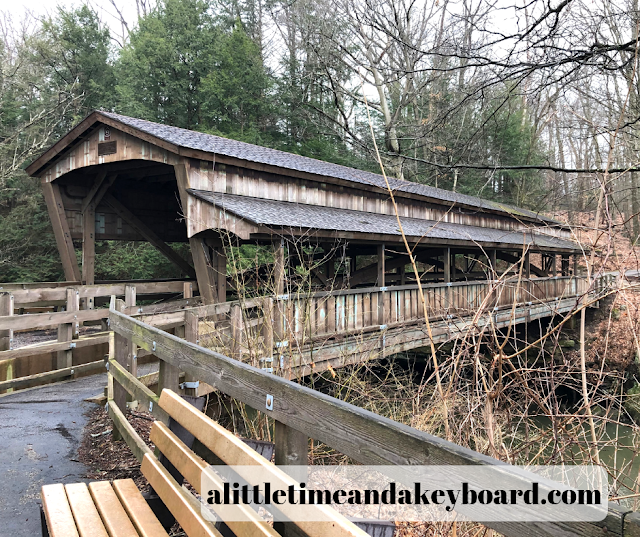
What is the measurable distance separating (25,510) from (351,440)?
2.95m

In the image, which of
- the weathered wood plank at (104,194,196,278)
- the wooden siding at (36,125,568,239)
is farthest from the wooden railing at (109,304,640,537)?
the weathered wood plank at (104,194,196,278)

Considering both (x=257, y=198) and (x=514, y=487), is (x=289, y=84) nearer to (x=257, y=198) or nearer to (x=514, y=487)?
(x=257, y=198)

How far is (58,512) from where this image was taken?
2461 millimetres

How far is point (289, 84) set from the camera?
28203mm

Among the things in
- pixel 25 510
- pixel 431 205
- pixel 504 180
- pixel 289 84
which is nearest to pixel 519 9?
pixel 25 510

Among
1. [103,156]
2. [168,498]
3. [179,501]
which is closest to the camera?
[179,501]

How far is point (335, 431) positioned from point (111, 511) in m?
1.49

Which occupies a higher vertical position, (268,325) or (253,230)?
(253,230)

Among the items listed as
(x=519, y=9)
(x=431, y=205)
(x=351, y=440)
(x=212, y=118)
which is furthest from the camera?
(x=212, y=118)

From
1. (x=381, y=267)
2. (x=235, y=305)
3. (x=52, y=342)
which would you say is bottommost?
(x=52, y=342)

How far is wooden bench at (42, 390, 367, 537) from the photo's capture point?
71.3 inches

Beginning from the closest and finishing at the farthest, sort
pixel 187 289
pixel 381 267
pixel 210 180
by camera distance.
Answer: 1. pixel 210 180
2. pixel 381 267
3. pixel 187 289

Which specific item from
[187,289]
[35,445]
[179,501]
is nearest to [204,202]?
[187,289]

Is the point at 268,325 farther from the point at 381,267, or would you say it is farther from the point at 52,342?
the point at 381,267
